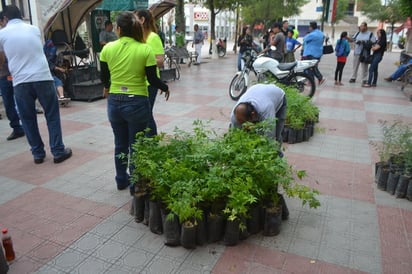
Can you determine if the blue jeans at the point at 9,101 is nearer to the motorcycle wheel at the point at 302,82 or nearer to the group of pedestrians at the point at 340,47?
the motorcycle wheel at the point at 302,82

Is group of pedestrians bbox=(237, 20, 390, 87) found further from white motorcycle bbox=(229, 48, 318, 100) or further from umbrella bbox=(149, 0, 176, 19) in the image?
umbrella bbox=(149, 0, 176, 19)

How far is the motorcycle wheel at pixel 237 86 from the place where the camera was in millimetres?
8570

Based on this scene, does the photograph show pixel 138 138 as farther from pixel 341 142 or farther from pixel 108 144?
pixel 341 142

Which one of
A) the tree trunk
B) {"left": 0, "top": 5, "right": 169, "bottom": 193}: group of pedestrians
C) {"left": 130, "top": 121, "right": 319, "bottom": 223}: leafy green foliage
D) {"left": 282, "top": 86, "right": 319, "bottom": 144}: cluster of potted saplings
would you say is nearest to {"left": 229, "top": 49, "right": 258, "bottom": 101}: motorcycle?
{"left": 282, "top": 86, "right": 319, "bottom": 144}: cluster of potted saplings

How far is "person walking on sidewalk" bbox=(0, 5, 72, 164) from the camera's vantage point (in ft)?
14.3

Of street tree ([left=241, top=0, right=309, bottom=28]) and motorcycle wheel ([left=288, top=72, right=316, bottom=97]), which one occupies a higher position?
street tree ([left=241, top=0, right=309, bottom=28])

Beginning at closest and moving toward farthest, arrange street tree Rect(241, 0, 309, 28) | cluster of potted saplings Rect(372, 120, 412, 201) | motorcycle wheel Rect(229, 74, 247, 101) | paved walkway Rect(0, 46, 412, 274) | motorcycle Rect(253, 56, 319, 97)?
paved walkway Rect(0, 46, 412, 274), cluster of potted saplings Rect(372, 120, 412, 201), motorcycle Rect(253, 56, 319, 97), motorcycle wheel Rect(229, 74, 247, 101), street tree Rect(241, 0, 309, 28)

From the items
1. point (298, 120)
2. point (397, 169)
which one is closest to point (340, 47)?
point (298, 120)

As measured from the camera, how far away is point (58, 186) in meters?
4.05

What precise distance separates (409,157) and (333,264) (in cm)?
171

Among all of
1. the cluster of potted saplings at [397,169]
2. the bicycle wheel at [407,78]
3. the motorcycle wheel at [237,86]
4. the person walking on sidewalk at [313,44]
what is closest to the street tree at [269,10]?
the person walking on sidewalk at [313,44]

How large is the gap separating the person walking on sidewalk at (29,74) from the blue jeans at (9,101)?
1.27 m

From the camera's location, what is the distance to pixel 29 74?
14.4ft

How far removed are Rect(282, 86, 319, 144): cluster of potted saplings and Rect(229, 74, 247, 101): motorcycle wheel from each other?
8.46ft
